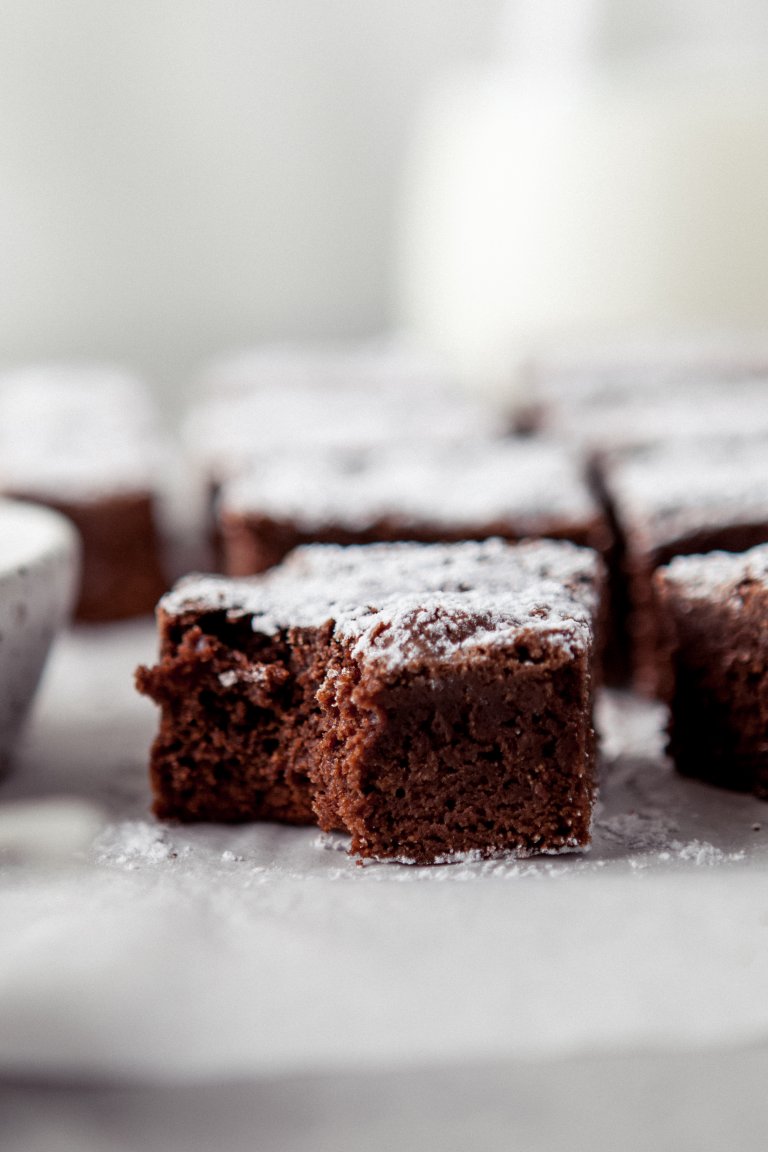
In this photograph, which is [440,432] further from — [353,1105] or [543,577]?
[353,1105]

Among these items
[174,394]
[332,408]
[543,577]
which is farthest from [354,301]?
[543,577]

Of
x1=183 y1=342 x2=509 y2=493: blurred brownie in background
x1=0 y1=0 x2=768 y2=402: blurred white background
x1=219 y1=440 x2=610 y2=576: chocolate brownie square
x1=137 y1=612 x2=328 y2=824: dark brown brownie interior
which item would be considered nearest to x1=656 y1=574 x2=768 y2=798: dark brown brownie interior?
x1=219 y1=440 x2=610 y2=576: chocolate brownie square

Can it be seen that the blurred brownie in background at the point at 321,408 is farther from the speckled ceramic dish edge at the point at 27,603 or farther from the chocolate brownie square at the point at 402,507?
the speckled ceramic dish edge at the point at 27,603

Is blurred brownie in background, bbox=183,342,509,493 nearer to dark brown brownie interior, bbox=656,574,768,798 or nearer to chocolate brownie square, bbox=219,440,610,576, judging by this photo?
chocolate brownie square, bbox=219,440,610,576

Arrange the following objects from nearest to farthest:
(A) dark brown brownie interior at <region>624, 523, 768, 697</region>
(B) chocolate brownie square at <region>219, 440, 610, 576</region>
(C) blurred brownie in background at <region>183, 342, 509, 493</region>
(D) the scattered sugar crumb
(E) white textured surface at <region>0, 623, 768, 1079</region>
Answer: (E) white textured surface at <region>0, 623, 768, 1079</region> < (D) the scattered sugar crumb < (A) dark brown brownie interior at <region>624, 523, 768, 697</region> < (B) chocolate brownie square at <region>219, 440, 610, 576</region> < (C) blurred brownie in background at <region>183, 342, 509, 493</region>

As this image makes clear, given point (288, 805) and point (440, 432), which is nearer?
point (288, 805)

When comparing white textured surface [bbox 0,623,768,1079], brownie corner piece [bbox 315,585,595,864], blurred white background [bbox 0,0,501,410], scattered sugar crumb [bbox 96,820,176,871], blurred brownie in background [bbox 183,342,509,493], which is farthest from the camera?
blurred white background [bbox 0,0,501,410]
